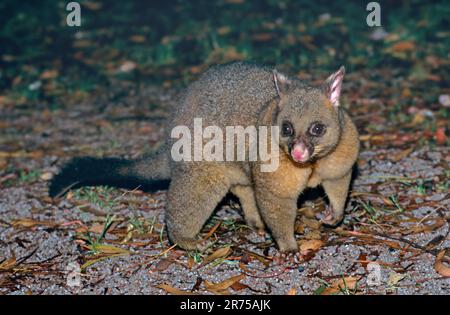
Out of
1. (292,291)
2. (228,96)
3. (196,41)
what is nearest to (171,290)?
(292,291)

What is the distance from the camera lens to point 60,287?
4.39 meters

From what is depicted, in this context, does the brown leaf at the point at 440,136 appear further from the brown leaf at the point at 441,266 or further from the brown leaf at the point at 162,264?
the brown leaf at the point at 162,264

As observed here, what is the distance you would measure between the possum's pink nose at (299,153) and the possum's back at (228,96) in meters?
0.60

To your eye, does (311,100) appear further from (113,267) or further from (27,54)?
(27,54)

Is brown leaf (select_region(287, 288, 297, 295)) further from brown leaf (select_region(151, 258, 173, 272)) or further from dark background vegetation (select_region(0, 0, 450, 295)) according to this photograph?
brown leaf (select_region(151, 258, 173, 272))

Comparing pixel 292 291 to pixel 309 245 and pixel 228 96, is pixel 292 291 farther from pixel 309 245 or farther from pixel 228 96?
pixel 228 96

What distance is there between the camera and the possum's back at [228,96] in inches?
183

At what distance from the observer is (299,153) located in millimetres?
4016

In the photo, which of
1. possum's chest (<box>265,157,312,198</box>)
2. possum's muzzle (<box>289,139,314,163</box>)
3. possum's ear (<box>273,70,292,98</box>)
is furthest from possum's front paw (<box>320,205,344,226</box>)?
possum's ear (<box>273,70,292,98</box>)

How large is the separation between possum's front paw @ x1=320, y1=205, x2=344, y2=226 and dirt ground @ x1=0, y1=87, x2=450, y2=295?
67 millimetres

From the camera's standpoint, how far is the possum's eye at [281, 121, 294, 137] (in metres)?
4.18

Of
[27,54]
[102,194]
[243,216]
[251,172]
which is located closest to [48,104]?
[27,54]

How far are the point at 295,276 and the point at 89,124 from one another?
12.8 feet

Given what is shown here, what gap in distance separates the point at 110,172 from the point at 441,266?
99.3 inches
